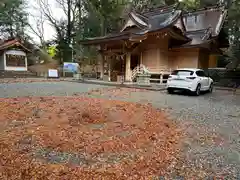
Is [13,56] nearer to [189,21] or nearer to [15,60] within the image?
[15,60]

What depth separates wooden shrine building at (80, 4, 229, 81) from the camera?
18.2 m

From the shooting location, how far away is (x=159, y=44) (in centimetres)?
1895

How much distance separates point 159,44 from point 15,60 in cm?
2182

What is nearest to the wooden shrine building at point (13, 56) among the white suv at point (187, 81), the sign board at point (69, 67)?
the sign board at point (69, 67)

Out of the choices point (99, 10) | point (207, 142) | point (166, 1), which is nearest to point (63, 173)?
point (207, 142)

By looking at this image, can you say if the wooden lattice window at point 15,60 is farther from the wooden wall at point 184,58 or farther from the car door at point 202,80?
the car door at point 202,80

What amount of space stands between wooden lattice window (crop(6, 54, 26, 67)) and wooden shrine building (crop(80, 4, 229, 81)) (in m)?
14.9

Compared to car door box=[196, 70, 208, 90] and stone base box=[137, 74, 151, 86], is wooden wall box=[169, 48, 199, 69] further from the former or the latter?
car door box=[196, 70, 208, 90]

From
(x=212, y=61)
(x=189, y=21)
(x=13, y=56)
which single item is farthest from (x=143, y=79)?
(x=13, y=56)

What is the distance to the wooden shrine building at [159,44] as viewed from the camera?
18.2m

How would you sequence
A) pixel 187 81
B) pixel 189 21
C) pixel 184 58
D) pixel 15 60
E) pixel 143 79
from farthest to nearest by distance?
pixel 15 60 → pixel 189 21 → pixel 184 58 → pixel 143 79 → pixel 187 81

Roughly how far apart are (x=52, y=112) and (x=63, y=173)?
12.8 feet

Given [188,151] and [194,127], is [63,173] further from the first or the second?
[194,127]

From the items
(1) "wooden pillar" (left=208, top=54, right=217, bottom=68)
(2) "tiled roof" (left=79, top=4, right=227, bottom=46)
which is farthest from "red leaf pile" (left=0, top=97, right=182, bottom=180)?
(1) "wooden pillar" (left=208, top=54, right=217, bottom=68)
